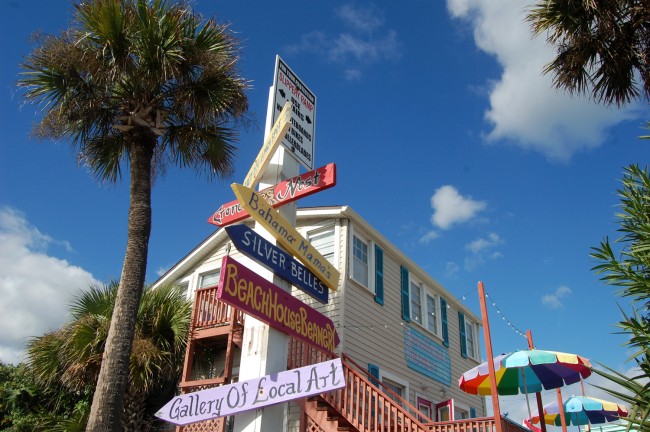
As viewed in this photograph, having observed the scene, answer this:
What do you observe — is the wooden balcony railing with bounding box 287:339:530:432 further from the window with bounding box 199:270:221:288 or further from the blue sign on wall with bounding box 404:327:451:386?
the window with bounding box 199:270:221:288

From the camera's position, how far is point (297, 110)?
26.0 feet

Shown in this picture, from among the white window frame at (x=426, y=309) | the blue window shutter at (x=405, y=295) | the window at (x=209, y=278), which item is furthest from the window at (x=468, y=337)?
the window at (x=209, y=278)

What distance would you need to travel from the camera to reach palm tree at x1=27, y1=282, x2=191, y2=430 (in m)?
10.8

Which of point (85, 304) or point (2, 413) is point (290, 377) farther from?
point (2, 413)

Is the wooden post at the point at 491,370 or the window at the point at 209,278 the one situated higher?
the window at the point at 209,278

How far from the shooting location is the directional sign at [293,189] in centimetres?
667

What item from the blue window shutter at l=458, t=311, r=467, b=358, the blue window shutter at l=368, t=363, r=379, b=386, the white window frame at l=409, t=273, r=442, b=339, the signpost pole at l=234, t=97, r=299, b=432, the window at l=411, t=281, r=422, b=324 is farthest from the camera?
the blue window shutter at l=458, t=311, r=467, b=358

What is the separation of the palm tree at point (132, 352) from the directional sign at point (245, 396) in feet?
18.0

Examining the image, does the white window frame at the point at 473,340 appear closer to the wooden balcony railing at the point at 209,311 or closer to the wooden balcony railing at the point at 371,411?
the wooden balcony railing at the point at 371,411

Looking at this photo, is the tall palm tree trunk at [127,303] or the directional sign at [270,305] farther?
the tall palm tree trunk at [127,303]

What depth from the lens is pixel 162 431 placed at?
39.7 ft

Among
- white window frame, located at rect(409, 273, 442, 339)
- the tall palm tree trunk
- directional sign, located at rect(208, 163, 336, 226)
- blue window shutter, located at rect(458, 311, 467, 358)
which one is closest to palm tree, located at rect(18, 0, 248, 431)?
the tall palm tree trunk

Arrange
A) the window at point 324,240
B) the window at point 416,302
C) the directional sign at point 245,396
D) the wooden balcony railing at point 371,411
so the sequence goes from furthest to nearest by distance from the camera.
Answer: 1. the window at point 416,302
2. the window at point 324,240
3. the wooden balcony railing at point 371,411
4. the directional sign at point 245,396

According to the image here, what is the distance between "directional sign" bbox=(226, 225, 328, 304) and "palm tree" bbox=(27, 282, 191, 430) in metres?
5.29
